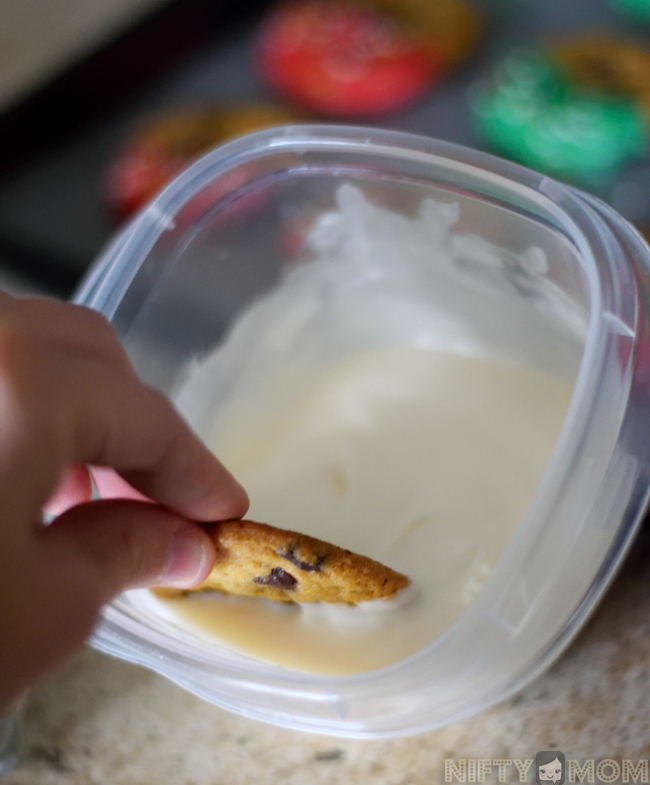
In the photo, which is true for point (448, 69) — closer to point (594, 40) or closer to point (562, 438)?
point (594, 40)

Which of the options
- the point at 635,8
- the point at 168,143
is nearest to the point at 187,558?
the point at 168,143

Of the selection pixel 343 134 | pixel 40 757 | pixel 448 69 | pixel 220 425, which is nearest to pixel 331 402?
pixel 220 425

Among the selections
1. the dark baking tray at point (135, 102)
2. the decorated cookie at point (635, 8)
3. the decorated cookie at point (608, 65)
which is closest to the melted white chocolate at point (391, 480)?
the dark baking tray at point (135, 102)

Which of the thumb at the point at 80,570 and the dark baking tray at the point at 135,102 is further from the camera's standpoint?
the dark baking tray at the point at 135,102

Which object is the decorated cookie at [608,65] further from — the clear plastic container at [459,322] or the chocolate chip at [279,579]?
the chocolate chip at [279,579]

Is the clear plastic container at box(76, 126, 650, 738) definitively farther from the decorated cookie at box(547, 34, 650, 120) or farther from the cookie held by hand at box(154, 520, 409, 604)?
the decorated cookie at box(547, 34, 650, 120)

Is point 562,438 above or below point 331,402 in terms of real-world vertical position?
above
